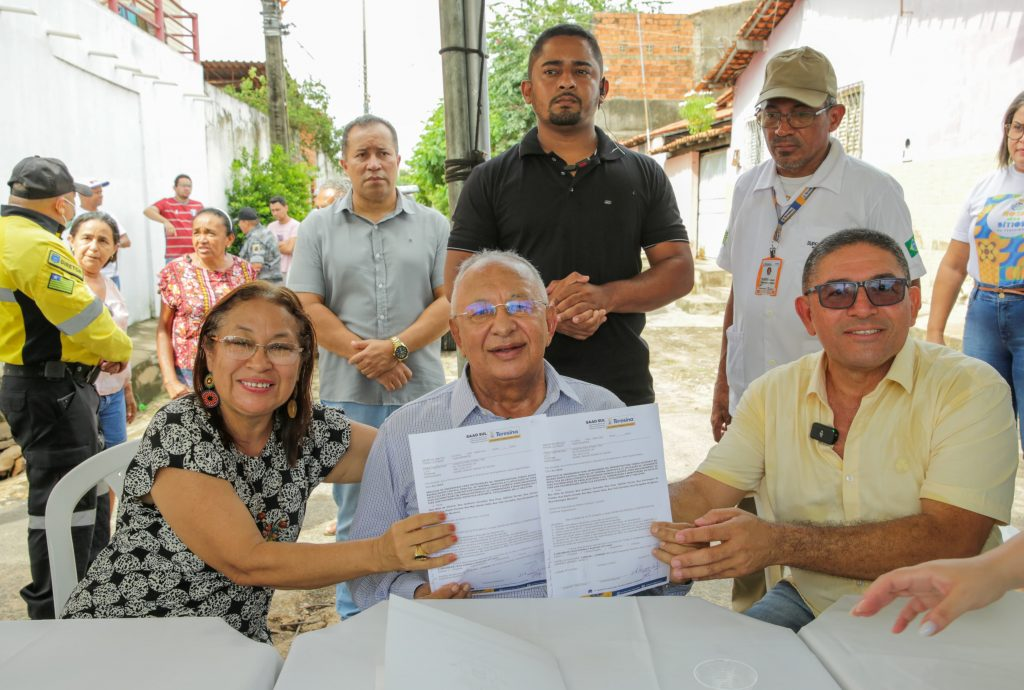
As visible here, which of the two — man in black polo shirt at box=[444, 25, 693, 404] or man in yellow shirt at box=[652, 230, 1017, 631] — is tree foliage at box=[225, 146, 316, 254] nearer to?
man in black polo shirt at box=[444, 25, 693, 404]

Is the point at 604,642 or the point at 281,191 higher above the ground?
the point at 281,191

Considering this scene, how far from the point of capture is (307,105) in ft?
78.2

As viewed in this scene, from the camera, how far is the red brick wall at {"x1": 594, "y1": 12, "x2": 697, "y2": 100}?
82.3ft

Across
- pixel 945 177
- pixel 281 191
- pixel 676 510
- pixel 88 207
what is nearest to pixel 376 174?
pixel 676 510

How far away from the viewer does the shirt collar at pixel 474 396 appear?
87.0 inches

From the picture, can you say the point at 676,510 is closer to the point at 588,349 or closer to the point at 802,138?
the point at 588,349

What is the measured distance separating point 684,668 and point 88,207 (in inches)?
276

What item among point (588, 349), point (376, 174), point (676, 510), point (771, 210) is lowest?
point (676, 510)

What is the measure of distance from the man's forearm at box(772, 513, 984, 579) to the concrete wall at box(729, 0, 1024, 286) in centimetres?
665

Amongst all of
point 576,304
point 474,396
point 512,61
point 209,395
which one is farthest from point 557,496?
point 512,61

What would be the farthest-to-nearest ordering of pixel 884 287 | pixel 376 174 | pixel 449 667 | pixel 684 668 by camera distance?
1. pixel 376 174
2. pixel 884 287
3. pixel 684 668
4. pixel 449 667

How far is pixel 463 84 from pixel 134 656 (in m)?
3.18

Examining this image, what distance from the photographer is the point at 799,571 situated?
2156mm

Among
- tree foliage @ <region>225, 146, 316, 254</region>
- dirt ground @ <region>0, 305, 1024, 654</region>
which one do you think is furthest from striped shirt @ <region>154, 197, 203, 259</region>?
tree foliage @ <region>225, 146, 316, 254</region>
